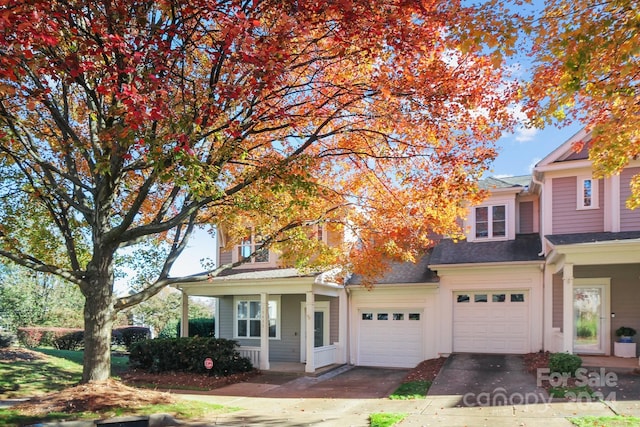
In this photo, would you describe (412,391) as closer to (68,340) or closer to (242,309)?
(242,309)

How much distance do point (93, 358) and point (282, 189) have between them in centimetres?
523

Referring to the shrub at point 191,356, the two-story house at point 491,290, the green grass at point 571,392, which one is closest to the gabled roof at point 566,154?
the two-story house at point 491,290

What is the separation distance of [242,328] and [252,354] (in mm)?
3116

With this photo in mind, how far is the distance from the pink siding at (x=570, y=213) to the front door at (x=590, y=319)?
1.86 m

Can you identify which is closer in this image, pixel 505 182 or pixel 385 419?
pixel 385 419

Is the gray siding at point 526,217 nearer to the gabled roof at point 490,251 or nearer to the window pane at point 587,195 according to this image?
the gabled roof at point 490,251

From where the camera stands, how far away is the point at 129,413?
8922 mm

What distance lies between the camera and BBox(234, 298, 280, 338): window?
777 inches

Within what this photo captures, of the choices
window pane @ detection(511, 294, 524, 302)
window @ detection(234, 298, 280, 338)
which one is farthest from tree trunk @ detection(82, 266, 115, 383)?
window pane @ detection(511, 294, 524, 302)

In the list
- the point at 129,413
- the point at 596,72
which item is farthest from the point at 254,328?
the point at 596,72

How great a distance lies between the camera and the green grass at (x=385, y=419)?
8516 millimetres

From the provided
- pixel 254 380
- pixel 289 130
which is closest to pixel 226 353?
pixel 254 380

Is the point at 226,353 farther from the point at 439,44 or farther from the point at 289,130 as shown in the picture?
the point at 439,44

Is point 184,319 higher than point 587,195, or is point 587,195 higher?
point 587,195
